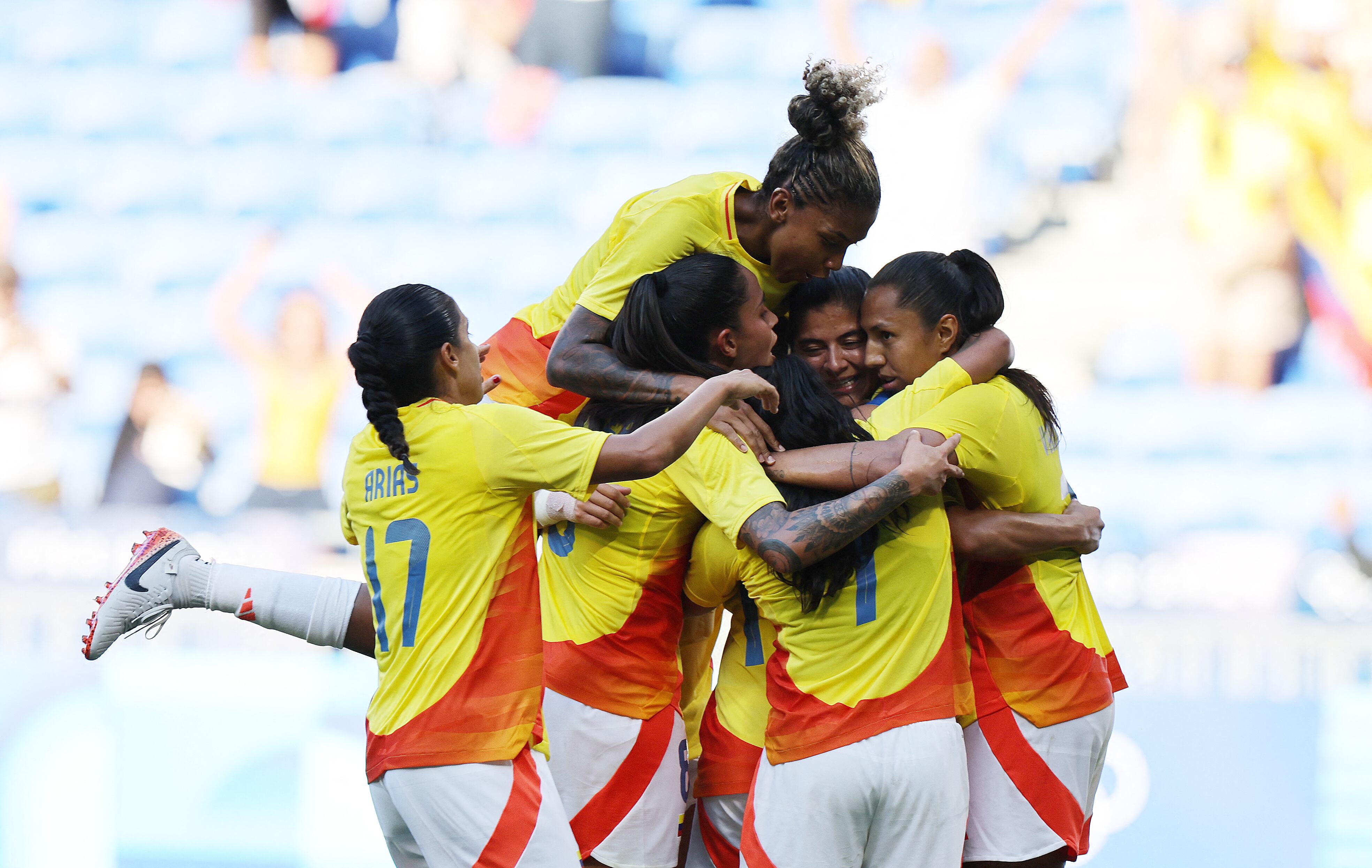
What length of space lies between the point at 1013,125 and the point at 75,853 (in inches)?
202

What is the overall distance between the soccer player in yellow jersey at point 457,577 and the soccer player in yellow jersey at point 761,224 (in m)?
0.44

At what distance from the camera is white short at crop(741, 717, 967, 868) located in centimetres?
227

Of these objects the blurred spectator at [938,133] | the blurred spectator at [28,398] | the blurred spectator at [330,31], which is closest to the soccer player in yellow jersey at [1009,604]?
the blurred spectator at [938,133]

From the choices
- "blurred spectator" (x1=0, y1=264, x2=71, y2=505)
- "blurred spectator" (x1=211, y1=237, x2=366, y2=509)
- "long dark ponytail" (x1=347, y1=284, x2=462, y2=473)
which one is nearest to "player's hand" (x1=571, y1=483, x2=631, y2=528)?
"long dark ponytail" (x1=347, y1=284, x2=462, y2=473)

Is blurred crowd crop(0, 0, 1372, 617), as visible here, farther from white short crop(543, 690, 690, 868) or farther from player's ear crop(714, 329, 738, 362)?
white short crop(543, 690, 690, 868)

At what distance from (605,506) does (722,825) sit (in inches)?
30.6

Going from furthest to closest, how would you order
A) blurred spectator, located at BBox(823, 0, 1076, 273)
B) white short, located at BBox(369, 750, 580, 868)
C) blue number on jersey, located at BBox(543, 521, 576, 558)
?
blurred spectator, located at BBox(823, 0, 1076, 273), blue number on jersey, located at BBox(543, 521, 576, 558), white short, located at BBox(369, 750, 580, 868)

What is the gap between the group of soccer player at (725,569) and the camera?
7.25 feet

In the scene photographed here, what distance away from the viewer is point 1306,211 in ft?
17.7

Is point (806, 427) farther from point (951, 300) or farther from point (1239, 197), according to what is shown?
point (1239, 197)

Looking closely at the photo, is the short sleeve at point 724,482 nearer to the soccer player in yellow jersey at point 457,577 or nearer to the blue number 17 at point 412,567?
the soccer player in yellow jersey at point 457,577

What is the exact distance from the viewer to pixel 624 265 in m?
2.82

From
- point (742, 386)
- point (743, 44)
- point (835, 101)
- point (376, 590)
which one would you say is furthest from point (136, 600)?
point (743, 44)

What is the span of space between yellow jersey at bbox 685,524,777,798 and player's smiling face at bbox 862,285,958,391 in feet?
1.83
